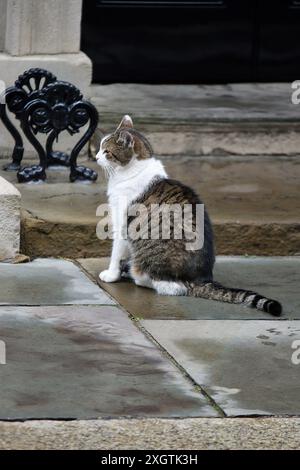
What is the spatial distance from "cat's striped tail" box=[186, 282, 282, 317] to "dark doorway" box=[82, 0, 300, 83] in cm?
389

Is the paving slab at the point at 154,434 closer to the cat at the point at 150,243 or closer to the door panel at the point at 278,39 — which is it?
the cat at the point at 150,243

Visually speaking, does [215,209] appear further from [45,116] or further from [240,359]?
[240,359]

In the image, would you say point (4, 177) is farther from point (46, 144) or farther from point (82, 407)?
point (82, 407)

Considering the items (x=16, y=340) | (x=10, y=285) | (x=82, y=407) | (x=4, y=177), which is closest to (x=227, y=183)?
(x=4, y=177)

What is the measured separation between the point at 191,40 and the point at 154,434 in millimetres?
6140

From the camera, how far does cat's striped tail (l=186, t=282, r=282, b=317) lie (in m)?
7.24

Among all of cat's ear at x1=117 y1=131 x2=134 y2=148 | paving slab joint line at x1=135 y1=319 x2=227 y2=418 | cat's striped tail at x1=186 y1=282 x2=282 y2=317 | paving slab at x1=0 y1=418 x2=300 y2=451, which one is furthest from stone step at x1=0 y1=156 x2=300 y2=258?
paving slab at x1=0 y1=418 x2=300 y2=451

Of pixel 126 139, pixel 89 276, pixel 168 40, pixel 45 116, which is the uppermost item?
pixel 126 139

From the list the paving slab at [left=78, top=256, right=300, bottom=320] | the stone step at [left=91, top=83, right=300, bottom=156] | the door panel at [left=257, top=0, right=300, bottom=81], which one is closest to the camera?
the paving slab at [left=78, top=256, right=300, bottom=320]

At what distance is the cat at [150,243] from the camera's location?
749 cm

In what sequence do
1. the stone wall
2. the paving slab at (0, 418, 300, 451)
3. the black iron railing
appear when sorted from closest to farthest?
the paving slab at (0, 418, 300, 451), the stone wall, the black iron railing

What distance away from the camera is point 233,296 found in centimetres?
741

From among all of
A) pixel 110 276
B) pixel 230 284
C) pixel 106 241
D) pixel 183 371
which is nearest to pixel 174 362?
pixel 183 371

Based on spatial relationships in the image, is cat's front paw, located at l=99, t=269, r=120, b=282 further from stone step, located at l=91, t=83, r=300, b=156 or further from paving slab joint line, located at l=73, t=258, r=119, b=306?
stone step, located at l=91, t=83, r=300, b=156
